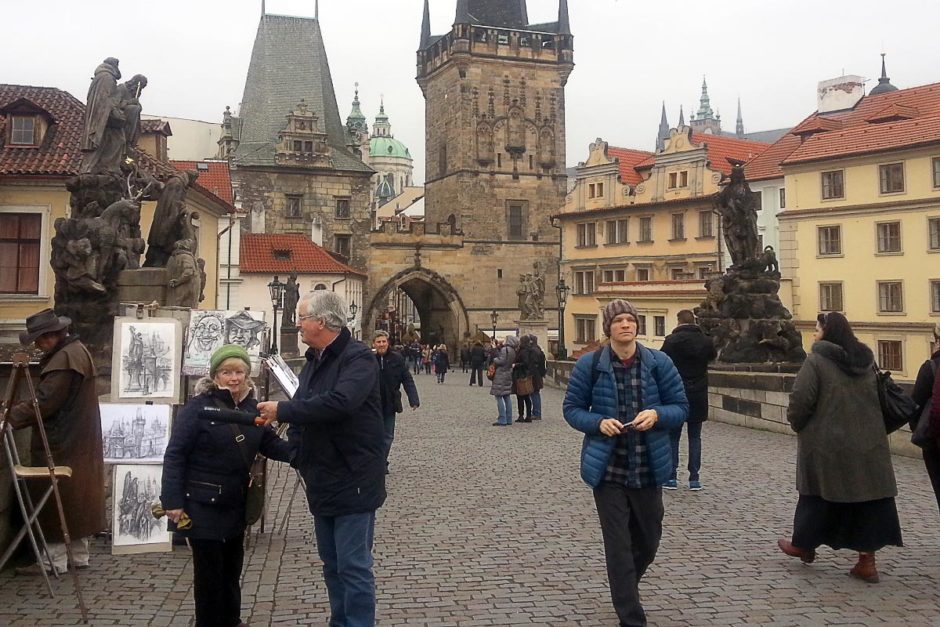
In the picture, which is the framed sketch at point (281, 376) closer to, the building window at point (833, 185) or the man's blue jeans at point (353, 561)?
the man's blue jeans at point (353, 561)

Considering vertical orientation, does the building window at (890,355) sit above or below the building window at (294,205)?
below

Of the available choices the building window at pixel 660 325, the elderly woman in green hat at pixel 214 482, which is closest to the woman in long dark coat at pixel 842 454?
the elderly woman in green hat at pixel 214 482

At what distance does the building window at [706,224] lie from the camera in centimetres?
3800

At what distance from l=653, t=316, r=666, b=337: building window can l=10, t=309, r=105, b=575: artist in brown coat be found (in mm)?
28559

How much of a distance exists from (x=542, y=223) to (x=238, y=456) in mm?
50104

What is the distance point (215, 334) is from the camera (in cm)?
682

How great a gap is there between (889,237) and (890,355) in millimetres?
3889

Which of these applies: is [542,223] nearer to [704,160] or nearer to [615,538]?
[704,160]

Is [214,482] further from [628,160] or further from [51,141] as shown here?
[628,160]

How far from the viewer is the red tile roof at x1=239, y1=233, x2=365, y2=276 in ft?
131

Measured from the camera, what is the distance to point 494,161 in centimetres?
5306

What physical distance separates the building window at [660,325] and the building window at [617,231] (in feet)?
31.0

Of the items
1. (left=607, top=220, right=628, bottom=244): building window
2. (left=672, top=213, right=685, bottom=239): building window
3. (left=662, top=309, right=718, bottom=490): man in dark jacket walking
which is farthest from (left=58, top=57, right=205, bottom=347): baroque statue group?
(left=607, top=220, right=628, bottom=244): building window

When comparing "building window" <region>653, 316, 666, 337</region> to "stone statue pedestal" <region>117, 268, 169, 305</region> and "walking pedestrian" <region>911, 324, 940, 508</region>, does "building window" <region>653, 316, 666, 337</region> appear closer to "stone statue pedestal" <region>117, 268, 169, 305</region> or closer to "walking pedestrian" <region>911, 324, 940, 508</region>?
"stone statue pedestal" <region>117, 268, 169, 305</region>
